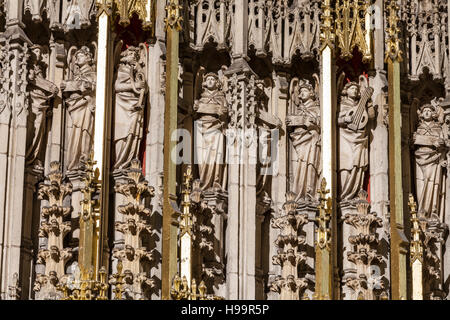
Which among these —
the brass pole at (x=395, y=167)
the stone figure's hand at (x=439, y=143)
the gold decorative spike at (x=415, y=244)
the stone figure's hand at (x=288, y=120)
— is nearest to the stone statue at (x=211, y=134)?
the stone figure's hand at (x=288, y=120)

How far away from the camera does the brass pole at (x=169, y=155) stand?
20.0m

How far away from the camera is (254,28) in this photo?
880 inches

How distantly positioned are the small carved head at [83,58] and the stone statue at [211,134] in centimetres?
158

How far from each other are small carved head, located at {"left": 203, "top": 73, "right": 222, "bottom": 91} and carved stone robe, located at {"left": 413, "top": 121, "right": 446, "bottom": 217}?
9.88ft

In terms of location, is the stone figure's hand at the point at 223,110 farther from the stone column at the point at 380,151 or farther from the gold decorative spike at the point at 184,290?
the gold decorative spike at the point at 184,290

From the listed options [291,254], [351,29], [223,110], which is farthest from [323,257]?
[351,29]

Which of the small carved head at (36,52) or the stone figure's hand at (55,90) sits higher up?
the small carved head at (36,52)

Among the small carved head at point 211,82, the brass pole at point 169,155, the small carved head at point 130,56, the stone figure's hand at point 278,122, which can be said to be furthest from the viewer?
the stone figure's hand at point 278,122

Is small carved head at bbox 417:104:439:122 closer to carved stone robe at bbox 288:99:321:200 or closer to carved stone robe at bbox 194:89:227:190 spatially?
carved stone robe at bbox 288:99:321:200

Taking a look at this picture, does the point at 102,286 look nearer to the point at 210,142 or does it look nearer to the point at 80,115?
the point at 80,115

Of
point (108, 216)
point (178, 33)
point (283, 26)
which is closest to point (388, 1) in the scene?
point (283, 26)

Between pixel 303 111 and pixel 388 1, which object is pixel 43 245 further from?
pixel 388 1

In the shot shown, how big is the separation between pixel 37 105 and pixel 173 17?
217cm

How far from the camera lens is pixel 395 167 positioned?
2133cm
